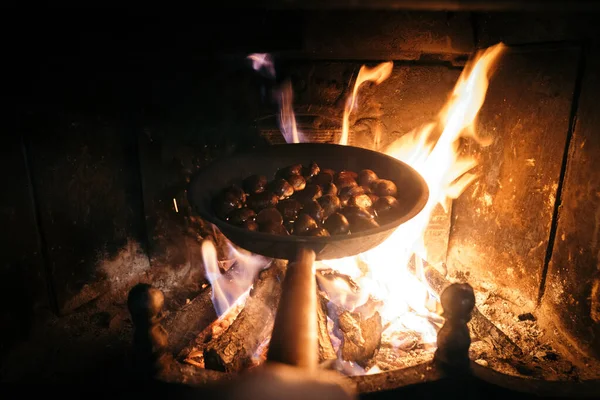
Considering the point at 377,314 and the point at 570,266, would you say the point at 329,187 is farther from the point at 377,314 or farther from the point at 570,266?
the point at 570,266

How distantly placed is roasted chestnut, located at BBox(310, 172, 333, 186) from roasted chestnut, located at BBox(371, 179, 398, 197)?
30cm

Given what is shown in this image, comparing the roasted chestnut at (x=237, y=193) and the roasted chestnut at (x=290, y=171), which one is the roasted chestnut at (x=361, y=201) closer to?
the roasted chestnut at (x=290, y=171)

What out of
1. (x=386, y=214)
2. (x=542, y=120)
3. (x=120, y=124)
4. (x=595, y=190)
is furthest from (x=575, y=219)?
(x=120, y=124)

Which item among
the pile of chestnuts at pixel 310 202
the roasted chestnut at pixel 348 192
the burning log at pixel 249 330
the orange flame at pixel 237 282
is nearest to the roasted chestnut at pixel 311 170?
the pile of chestnuts at pixel 310 202

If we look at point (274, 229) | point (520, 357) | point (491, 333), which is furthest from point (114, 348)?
point (520, 357)

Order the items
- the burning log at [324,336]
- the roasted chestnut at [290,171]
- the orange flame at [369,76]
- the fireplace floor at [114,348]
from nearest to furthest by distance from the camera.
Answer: the burning log at [324,336] → the fireplace floor at [114,348] → the roasted chestnut at [290,171] → the orange flame at [369,76]

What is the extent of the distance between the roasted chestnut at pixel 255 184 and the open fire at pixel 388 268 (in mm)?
822

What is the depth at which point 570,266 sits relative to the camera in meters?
2.91

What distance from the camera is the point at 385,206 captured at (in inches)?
101

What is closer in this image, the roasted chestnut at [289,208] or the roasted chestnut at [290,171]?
the roasted chestnut at [289,208]

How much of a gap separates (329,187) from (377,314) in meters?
0.90

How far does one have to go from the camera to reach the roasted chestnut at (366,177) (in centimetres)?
281

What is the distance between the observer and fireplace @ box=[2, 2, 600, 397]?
279 centimetres

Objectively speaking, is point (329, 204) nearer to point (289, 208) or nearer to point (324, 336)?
point (289, 208)
